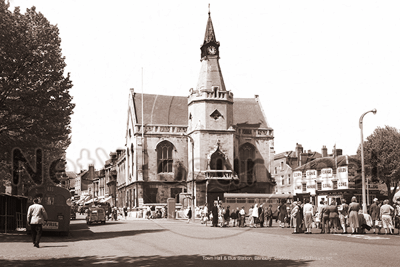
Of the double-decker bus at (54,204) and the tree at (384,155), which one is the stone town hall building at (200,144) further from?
the double-decker bus at (54,204)

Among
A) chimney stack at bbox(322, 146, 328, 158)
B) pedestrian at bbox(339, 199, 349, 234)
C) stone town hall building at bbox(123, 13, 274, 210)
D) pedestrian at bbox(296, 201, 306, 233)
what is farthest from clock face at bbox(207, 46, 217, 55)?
pedestrian at bbox(296, 201, 306, 233)

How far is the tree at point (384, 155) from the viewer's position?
187 ft

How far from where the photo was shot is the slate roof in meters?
65.9

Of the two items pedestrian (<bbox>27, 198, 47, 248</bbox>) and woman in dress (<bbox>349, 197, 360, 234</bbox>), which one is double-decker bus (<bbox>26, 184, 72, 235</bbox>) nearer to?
pedestrian (<bbox>27, 198, 47, 248</bbox>)

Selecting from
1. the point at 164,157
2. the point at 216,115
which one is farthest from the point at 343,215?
the point at 164,157

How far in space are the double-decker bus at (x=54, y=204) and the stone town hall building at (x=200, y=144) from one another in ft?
107

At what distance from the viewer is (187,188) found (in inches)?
2377

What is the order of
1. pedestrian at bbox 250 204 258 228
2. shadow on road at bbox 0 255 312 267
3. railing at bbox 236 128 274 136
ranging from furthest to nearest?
railing at bbox 236 128 274 136 → pedestrian at bbox 250 204 258 228 → shadow on road at bbox 0 255 312 267

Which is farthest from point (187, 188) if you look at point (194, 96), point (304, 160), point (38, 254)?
point (38, 254)

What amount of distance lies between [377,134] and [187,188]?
80.4ft

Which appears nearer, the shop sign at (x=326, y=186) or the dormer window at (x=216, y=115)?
the dormer window at (x=216, y=115)

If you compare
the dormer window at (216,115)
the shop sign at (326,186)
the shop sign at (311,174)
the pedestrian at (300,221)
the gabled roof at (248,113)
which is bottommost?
the pedestrian at (300,221)

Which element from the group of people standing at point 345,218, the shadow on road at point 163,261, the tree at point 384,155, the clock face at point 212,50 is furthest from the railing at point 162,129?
the shadow on road at point 163,261

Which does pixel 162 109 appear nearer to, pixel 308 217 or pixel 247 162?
pixel 247 162
